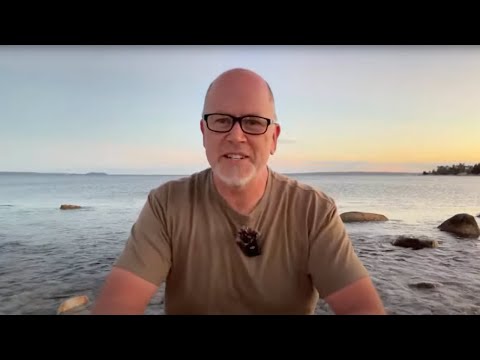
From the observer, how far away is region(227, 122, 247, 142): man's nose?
5.15ft

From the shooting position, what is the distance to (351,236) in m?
3.40

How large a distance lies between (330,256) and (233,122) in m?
0.58

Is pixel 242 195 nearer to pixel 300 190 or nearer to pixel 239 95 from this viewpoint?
pixel 300 190

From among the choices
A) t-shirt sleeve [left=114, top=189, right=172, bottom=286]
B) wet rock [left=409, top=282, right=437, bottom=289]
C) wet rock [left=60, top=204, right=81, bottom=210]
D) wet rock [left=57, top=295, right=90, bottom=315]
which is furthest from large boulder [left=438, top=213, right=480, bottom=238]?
wet rock [left=60, top=204, right=81, bottom=210]

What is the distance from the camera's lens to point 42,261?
3379 millimetres

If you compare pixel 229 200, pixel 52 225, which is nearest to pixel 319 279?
pixel 229 200

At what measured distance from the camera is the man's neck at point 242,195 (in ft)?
5.12

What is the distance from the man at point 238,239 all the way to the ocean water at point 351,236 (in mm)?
1288

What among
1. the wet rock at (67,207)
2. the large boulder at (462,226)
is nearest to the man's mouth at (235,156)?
the large boulder at (462,226)

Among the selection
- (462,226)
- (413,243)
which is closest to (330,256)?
(462,226)

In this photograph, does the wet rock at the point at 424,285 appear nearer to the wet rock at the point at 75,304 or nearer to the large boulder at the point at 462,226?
the large boulder at the point at 462,226
